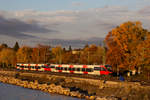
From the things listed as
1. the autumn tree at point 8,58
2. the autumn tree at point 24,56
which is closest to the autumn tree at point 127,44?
the autumn tree at point 24,56

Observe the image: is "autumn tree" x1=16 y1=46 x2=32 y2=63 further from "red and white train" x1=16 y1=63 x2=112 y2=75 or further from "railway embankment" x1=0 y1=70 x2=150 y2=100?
"railway embankment" x1=0 y1=70 x2=150 y2=100

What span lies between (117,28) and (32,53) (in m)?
54.1

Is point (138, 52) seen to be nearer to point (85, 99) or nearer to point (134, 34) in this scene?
point (134, 34)

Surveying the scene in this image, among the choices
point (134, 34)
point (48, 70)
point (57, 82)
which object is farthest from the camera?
point (48, 70)

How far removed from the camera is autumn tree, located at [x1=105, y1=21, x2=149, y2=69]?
46.5 metres

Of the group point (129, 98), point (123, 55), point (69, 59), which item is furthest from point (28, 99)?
point (69, 59)

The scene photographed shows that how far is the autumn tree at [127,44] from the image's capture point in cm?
4653

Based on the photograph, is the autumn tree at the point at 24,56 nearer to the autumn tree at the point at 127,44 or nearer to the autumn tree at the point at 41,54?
the autumn tree at the point at 41,54

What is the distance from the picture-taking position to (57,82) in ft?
148

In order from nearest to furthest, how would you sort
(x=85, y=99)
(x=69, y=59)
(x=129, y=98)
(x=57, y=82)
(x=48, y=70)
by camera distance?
(x=129, y=98) < (x=85, y=99) < (x=57, y=82) < (x=48, y=70) < (x=69, y=59)

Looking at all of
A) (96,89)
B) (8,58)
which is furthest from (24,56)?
(96,89)

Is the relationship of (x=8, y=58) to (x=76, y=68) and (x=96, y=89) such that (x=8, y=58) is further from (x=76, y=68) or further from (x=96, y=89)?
(x=96, y=89)

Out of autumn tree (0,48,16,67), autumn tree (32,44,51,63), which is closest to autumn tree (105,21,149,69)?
autumn tree (32,44,51,63)

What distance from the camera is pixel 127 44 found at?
48031 mm
